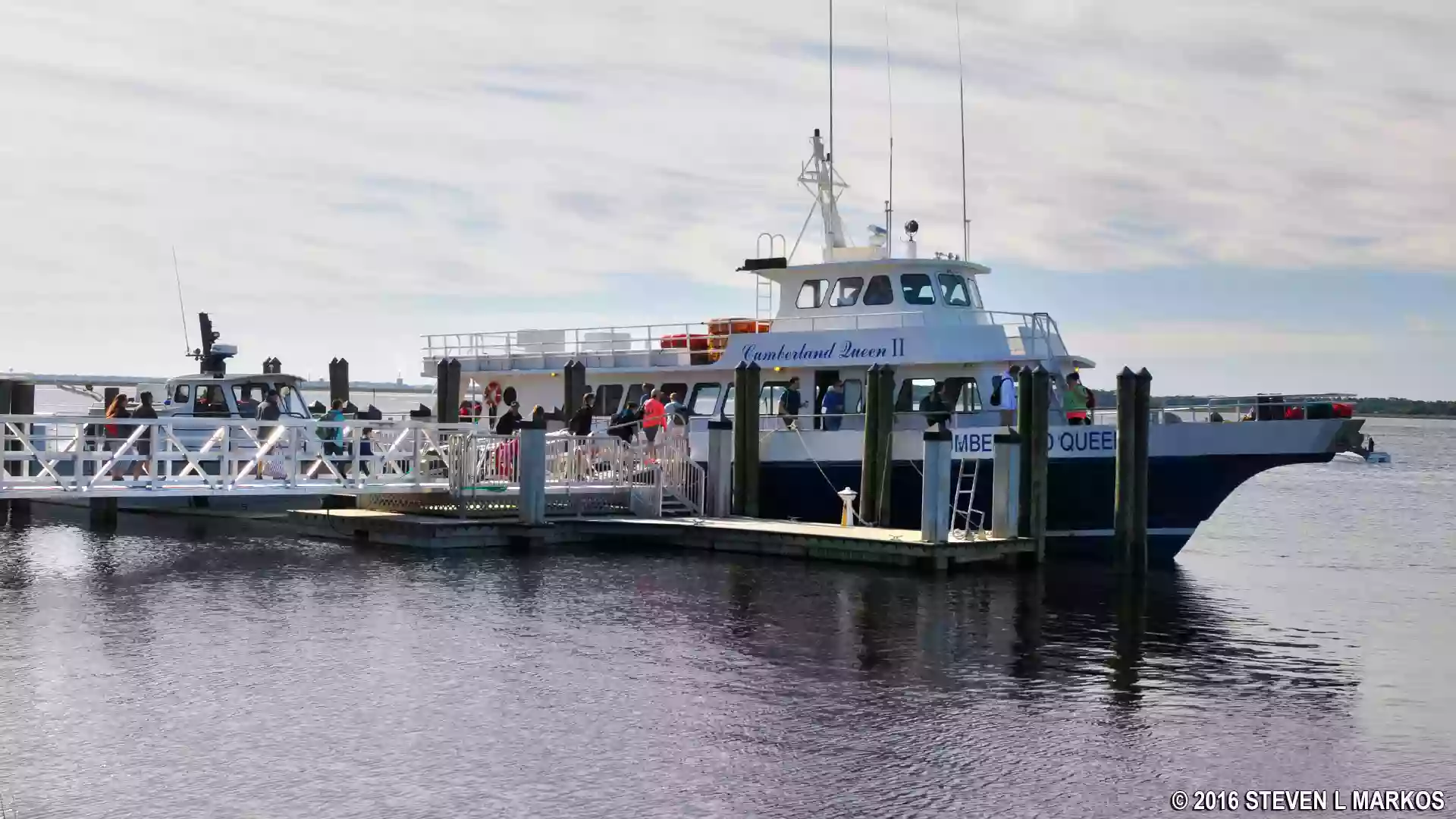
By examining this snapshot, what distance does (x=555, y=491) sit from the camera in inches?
979

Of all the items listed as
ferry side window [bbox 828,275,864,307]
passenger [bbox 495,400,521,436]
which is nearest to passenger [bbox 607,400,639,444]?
passenger [bbox 495,400,521,436]

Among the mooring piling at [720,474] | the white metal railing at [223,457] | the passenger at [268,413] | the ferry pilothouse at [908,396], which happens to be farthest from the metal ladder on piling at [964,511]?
the passenger at [268,413]

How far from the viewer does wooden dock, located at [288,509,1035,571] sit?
21.4m

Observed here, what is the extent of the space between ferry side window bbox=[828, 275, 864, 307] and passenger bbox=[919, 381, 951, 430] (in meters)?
2.50

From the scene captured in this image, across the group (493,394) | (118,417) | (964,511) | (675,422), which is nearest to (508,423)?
(675,422)

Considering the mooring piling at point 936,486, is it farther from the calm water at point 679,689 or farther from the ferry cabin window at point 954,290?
the ferry cabin window at point 954,290

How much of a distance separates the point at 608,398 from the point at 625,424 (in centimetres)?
459

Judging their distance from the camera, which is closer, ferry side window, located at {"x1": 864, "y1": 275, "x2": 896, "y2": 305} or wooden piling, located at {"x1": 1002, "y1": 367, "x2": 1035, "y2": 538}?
wooden piling, located at {"x1": 1002, "y1": 367, "x2": 1035, "y2": 538}

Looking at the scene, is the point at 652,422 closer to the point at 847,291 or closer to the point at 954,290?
the point at 847,291

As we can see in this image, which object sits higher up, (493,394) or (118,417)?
(493,394)

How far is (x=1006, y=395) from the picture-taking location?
24.0 m

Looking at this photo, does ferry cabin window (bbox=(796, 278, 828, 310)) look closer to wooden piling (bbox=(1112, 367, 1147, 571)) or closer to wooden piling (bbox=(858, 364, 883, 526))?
wooden piling (bbox=(858, 364, 883, 526))

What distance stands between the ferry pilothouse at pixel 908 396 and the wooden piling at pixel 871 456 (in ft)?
3.05

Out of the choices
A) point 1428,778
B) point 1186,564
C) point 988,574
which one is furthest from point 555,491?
point 1428,778
